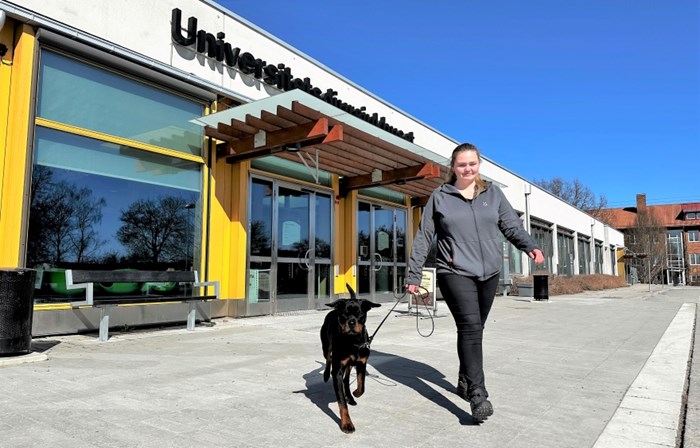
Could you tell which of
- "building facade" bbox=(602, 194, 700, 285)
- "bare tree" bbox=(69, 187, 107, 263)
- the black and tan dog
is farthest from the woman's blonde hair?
"building facade" bbox=(602, 194, 700, 285)

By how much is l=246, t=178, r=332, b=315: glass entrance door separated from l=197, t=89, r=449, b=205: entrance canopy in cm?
90

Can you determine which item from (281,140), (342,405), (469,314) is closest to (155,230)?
(281,140)

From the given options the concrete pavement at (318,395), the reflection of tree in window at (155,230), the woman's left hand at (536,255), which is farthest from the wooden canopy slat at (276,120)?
the woman's left hand at (536,255)

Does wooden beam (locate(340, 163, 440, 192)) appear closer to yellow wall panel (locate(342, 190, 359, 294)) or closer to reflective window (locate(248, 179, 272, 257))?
yellow wall panel (locate(342, 190, 359, 294))

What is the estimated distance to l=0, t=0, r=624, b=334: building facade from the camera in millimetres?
6957

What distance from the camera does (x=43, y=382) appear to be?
13.9 ft

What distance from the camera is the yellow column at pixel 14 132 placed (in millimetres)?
6578

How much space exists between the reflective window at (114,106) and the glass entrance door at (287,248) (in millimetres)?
1999

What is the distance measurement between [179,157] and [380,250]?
7.39 meters

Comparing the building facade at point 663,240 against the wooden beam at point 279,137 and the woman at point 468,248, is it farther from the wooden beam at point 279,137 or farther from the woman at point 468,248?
the woman at point 468,248

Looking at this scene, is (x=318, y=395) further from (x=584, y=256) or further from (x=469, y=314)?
(x=584, y=256)

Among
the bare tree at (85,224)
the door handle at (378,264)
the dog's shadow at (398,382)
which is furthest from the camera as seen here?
the door handle at (378,264)

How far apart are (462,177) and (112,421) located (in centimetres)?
291

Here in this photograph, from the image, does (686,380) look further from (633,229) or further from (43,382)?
(633,229)
